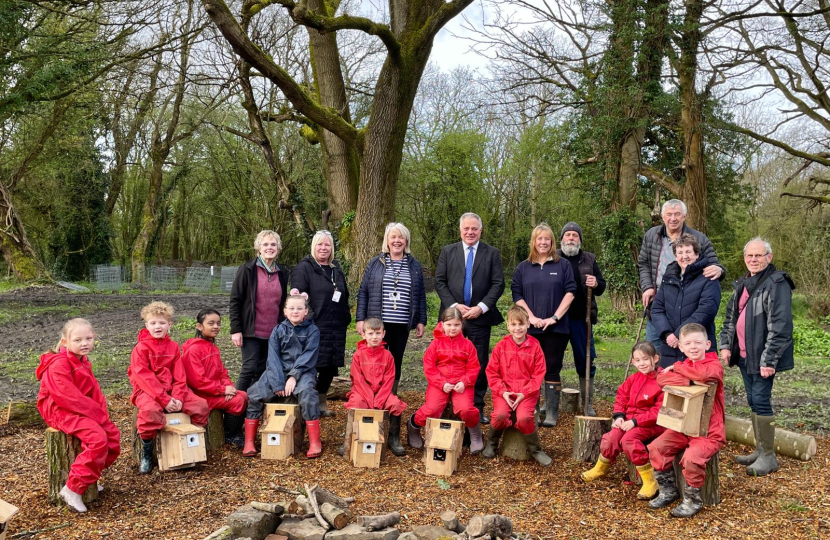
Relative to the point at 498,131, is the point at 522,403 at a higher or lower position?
lower

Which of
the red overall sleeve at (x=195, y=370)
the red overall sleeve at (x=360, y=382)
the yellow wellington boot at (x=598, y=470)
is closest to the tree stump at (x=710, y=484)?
the yellow wellington boot at (x=598, y=470)

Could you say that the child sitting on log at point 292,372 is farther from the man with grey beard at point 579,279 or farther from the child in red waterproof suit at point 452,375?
the man with grey beard at point 579,279

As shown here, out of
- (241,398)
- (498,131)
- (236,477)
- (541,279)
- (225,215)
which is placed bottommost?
(236,477)

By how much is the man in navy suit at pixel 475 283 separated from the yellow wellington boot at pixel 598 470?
4.29 feet

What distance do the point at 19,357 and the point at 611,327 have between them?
36.8 ft

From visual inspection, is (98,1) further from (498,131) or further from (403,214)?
(498,131)

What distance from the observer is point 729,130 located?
16.5 m

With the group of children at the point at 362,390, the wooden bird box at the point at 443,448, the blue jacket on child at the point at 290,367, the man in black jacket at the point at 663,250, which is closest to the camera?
the group of children at the point at 362,390

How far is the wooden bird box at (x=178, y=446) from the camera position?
4531 mm

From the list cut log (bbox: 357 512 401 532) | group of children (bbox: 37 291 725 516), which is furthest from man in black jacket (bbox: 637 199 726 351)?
cut log (bbox: 357 512 401 532)

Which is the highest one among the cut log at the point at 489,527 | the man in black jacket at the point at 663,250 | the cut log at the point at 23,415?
the man in black jacket at the point at 663,250

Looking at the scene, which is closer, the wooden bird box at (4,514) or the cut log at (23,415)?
the wooden bird box at (4,514)

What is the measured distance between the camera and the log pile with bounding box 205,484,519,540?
10.8 ft

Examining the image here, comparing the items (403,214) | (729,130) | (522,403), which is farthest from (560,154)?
(522,403)
